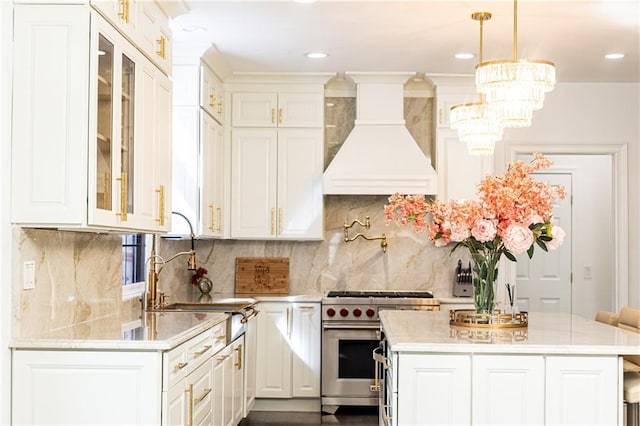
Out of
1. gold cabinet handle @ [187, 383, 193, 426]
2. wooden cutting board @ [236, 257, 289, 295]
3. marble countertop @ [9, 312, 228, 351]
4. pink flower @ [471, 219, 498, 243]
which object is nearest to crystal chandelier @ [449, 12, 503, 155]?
pink flower @ [471, 219, 498, 243]

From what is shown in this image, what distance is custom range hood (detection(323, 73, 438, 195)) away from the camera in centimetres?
598

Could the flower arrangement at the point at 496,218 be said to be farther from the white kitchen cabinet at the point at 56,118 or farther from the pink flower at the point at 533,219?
the white kitchen cabinet at the point at 56,118

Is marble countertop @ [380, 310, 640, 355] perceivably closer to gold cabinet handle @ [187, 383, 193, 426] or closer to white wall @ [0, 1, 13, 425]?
gold cabinet handle @ [187, 383, 193, 426]

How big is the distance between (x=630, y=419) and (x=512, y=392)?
0.93m

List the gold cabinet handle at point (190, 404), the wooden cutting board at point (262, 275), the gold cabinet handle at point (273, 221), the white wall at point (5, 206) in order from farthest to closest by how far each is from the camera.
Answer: the wooden cutting board at point (262, 275)
the gold cabinet handle at point (273, 221)
the gold cabinet handle at point (190, 404)
the white wall at point (5, 206)

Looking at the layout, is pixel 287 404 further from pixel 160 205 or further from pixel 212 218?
pixel 160 205

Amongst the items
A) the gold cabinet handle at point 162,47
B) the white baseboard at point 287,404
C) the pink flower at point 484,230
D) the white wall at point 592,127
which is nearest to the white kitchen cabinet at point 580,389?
the pink flower at point 484,230

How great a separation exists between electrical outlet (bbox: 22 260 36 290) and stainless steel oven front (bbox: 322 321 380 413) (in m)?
2.97

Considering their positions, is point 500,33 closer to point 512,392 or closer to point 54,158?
point 512,392

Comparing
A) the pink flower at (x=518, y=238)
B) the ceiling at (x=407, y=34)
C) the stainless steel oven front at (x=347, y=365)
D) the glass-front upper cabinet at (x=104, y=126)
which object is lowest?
the stainless steel oven front at (x=347, y=365)

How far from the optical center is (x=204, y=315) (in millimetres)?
4191

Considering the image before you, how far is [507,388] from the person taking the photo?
10.2 feet

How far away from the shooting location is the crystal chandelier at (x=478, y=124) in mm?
4277

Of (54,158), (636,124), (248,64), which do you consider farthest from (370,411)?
(54,158)
